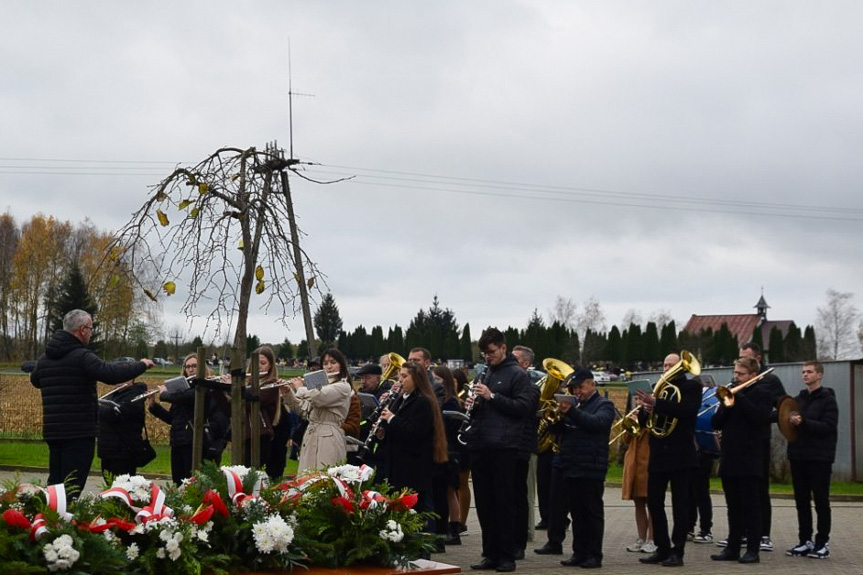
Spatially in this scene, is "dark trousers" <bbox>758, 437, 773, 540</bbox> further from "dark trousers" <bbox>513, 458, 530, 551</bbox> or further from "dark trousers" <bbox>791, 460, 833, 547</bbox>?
"dark trousers" <bbox>513, 458, 530, 551</bbox>

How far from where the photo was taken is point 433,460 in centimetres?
1076

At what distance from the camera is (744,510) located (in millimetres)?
11570

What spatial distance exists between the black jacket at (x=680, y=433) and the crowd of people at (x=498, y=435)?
0.01m

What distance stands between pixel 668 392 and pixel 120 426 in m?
5.47

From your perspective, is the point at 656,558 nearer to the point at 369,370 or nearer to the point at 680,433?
the point at 680,433

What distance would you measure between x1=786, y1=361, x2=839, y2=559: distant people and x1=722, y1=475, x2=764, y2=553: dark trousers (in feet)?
2.48

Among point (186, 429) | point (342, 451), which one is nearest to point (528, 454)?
point (342, 451)

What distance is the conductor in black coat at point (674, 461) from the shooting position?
10.9 meters

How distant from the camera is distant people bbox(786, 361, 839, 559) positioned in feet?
38.8

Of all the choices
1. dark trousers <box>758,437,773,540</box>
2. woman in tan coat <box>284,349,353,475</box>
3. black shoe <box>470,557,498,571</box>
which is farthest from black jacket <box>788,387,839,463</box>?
woman in tan coat <box>284,349,353,475</box>

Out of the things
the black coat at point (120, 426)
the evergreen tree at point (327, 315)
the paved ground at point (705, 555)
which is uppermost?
the evergreen tree at point (327, 315)

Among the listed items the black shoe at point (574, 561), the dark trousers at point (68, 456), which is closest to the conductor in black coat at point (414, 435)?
the black shoe at point (574, 561)

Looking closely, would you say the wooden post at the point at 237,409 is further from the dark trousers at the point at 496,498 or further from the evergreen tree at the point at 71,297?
the evergreen tree at the point at 71,297

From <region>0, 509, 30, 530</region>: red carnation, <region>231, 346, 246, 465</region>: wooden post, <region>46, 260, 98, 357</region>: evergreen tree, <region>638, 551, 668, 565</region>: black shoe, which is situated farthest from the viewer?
<region>46, 260, 98, 357</region>: evergreen tree
